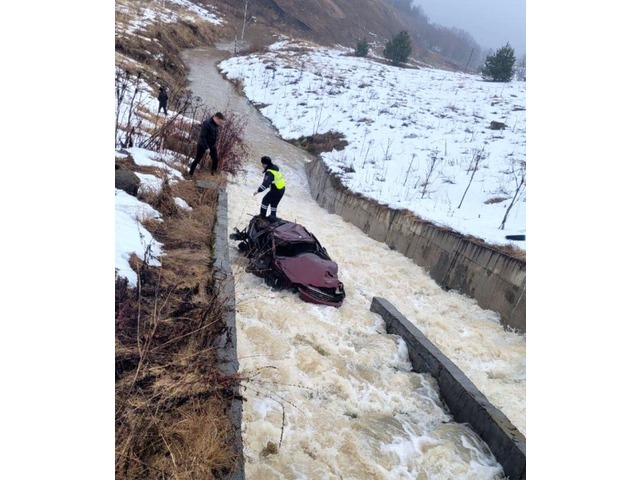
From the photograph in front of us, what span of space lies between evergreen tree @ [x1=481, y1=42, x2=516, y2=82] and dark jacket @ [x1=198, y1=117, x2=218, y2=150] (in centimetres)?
2514

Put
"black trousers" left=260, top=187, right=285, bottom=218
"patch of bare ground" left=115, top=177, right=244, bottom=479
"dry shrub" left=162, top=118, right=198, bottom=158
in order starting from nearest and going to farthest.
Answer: "patch of bare ground" left=115, top=177, right=244, bottom=479
"black trousers" left=260, top=187, right=285, bottom=218
"dry shrub" left=162, top=118, right=198, bottom=158

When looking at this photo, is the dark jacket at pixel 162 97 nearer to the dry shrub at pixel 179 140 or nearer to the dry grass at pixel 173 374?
the dry shrub at pixel 179 140

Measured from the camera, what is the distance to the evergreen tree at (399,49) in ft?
123

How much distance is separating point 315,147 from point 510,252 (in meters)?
13.2

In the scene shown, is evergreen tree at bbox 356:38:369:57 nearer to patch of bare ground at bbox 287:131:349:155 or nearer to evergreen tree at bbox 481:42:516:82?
evergreen tree at bbox 481:42:516:82

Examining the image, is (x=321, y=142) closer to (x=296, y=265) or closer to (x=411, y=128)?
(x=411, y=128)

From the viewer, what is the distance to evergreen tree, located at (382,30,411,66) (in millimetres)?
37531

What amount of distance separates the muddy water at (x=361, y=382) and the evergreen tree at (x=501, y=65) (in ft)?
85.1

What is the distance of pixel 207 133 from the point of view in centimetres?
953

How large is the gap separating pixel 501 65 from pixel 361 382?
30.1m

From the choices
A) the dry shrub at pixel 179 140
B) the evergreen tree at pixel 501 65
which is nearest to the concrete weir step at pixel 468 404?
the dry shrub at pixel 179 140

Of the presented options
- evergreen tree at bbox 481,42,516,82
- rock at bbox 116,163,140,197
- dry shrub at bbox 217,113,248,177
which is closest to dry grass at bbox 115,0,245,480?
rock at bbox 116,163,140,197
